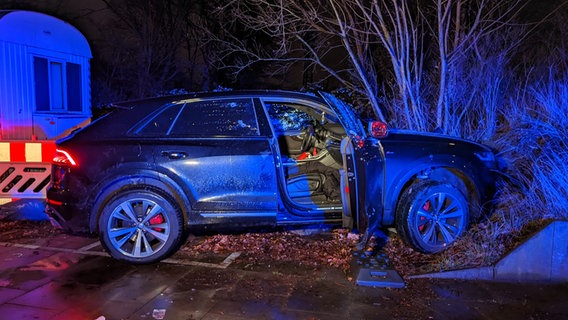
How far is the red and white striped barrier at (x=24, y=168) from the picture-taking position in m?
6.40

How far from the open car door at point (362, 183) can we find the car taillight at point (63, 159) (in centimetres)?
281

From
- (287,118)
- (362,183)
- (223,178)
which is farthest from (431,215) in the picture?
(287,118)

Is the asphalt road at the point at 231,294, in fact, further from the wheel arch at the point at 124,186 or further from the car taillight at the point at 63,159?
the car taillight at the point at 63,159

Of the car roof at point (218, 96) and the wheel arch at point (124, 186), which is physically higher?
the car roof at point (218, 96)

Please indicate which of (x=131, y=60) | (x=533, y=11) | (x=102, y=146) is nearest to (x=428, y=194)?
(x=102, y=146)

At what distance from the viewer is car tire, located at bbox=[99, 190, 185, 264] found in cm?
481

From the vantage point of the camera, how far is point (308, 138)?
6.21m

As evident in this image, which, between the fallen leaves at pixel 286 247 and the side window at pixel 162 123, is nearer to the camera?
the side window at pixel 162 123

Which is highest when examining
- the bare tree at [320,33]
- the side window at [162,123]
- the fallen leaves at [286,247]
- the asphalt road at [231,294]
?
the bare tree at [320,33]

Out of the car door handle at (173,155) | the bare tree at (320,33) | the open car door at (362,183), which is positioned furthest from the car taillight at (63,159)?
the bare tree at (320,33)

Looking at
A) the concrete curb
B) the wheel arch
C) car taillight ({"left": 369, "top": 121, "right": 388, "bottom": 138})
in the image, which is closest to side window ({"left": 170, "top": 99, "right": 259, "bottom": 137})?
the wheel arch

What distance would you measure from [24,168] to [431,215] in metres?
5.51

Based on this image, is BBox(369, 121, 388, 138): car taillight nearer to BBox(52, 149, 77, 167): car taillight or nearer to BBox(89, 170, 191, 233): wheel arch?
BBox(89, 170, 191, 233): wheel arch

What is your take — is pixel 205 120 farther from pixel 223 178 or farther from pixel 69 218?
pixel 69 218
